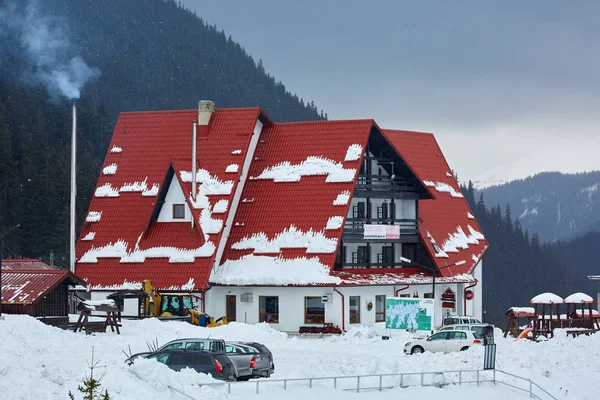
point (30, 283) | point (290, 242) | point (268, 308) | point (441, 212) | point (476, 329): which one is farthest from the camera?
point (441, 212)

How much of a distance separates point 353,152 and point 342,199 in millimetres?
3361

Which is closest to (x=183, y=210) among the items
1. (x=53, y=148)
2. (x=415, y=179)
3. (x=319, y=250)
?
(x=319, y=250)

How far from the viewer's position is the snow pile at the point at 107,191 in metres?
69.6

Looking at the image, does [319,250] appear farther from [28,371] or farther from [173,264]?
[28,371]

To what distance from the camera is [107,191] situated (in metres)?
69.9

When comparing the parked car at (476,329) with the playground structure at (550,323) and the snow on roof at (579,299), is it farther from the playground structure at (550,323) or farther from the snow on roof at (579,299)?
the snow on roof at (579,299)

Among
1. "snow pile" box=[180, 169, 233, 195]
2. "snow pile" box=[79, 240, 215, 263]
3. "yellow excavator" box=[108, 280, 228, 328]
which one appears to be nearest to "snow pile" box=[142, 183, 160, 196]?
"snow pile" box=[180, 169, 233, 195]

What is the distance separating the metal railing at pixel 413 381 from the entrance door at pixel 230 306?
23215 millimetres

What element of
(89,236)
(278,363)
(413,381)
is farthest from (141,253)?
(413,381)

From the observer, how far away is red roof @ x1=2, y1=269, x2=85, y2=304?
54.2 meters

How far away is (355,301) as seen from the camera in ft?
211

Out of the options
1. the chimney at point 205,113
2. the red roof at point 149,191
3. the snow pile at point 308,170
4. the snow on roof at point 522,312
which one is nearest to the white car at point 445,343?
the snow on roof at point 522,312

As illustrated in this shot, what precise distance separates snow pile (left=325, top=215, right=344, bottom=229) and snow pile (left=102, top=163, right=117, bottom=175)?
47.0ft

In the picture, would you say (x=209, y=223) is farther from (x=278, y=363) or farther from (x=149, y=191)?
(x=278, y=363)
